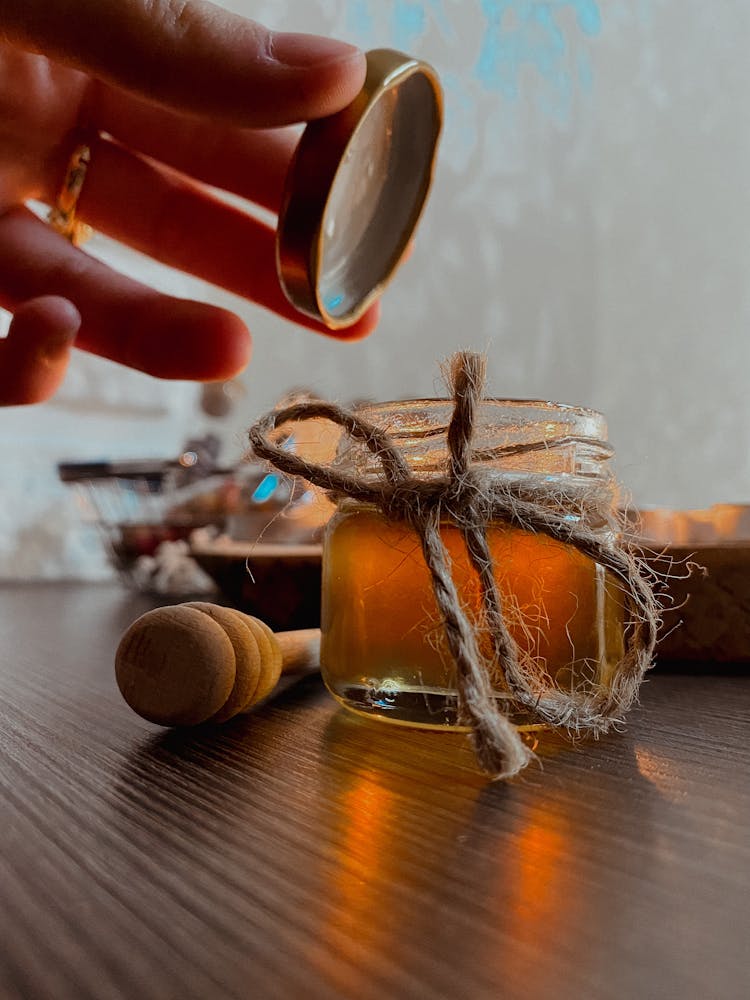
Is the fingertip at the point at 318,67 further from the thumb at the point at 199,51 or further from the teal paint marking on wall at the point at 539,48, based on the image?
the teal paint marking on wall at the point at 539,48

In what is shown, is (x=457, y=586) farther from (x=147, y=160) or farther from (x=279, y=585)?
(x=147, y=160)

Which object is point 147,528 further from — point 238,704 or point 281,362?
point 238,704

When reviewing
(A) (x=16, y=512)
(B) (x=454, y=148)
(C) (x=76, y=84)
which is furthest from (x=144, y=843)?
(B) (x=454, y=148)

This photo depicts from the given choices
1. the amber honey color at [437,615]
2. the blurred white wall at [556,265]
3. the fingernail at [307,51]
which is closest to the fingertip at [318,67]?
the fingernail at [307,51]

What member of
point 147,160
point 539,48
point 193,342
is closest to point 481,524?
point 193,342

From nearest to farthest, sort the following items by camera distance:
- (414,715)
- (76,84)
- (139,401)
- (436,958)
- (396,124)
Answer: (436,958)
(414,715)
(396,124)
(76,84)
(139,401)

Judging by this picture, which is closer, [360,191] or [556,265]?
[360,191]

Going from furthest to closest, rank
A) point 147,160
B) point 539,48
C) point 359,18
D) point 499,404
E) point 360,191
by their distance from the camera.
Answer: point 539,48 < point 359,18 < point 147,160 < point 360,191 < point 499,404
